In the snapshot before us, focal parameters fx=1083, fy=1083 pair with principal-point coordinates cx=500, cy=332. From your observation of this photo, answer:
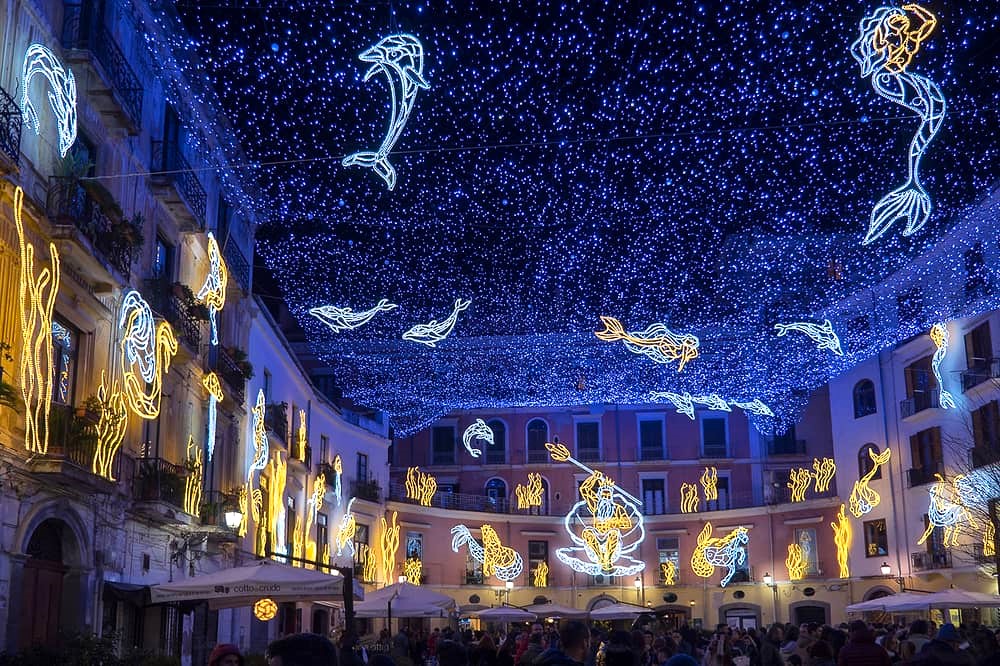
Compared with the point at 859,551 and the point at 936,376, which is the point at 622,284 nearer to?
the point at 936,376

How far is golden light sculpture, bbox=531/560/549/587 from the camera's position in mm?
44844

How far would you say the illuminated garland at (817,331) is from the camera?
2319cm

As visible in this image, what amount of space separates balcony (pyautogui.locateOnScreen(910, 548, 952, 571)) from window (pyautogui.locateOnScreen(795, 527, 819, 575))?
8.24 metres

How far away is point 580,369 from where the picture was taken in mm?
29719

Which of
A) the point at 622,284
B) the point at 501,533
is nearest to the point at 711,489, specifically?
the point at 501,533

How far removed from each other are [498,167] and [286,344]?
14823 millimetres

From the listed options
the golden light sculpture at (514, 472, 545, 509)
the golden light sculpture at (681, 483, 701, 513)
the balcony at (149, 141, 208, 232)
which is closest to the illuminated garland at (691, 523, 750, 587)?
the golden light sculpture at (681, 483, 701, 513)

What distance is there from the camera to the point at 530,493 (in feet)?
152

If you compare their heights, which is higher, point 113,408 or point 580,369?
point 580,369

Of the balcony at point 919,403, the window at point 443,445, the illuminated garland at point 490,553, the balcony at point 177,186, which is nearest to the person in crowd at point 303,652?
the balcony at point 177,186

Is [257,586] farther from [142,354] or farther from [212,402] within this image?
[212,402]

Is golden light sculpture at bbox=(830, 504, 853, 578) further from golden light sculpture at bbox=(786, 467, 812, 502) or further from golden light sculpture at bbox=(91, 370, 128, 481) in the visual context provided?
golden light sculpture at bbox=(91, 370, 128, 481)

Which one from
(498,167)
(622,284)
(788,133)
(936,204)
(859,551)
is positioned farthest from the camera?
(859,551)

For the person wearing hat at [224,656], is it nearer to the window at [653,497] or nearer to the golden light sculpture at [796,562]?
the golden light sculpture at [796,562]
